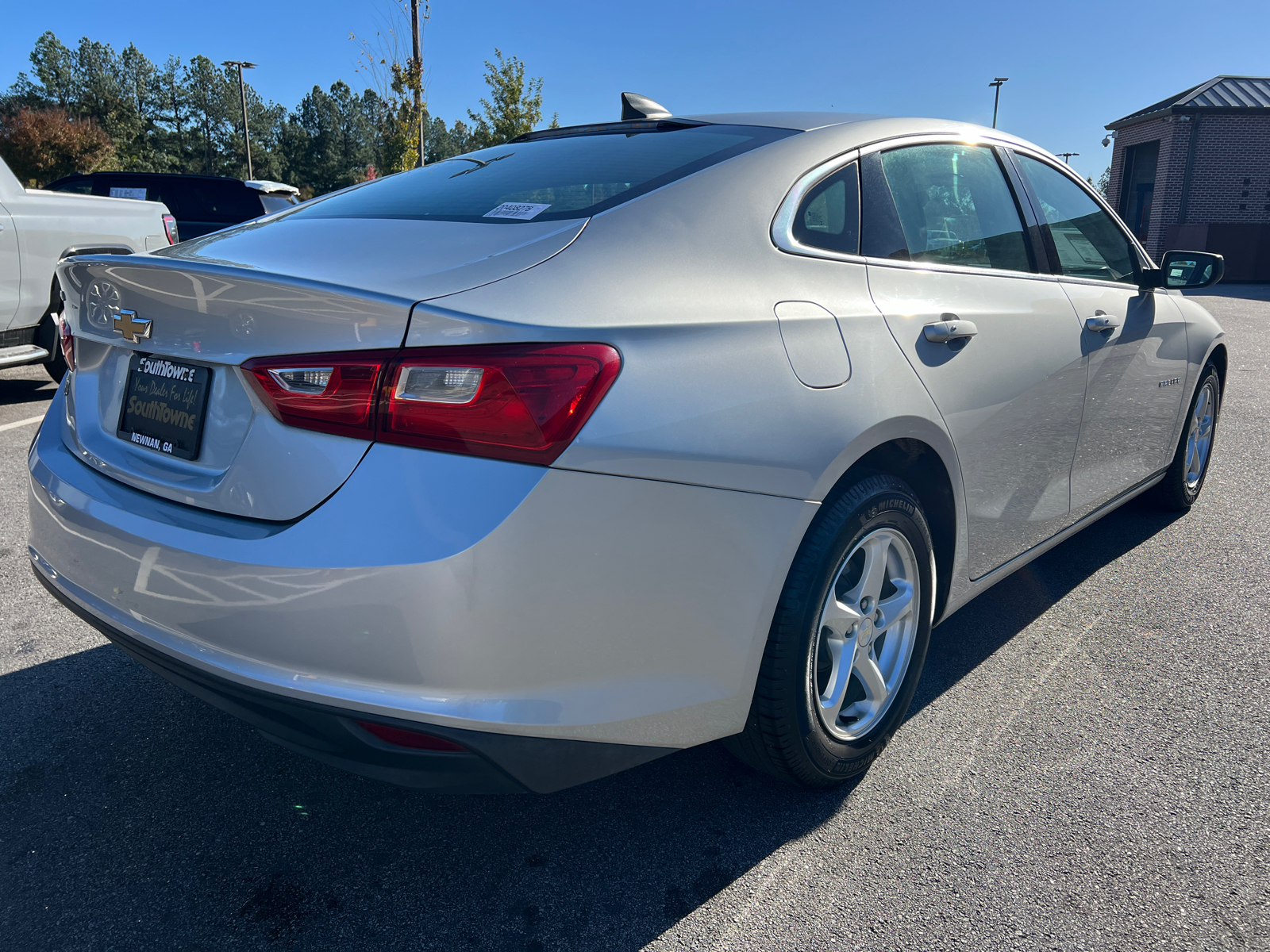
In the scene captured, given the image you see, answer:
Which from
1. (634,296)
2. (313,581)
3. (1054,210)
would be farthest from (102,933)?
(1054,210)

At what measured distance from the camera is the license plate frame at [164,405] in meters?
1.80

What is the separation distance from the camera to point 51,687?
2.73 m

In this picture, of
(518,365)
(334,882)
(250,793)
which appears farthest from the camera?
(250,793)

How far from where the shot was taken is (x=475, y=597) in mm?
1509

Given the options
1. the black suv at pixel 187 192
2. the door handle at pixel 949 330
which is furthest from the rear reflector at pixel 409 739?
the black suv at pixel 187 192

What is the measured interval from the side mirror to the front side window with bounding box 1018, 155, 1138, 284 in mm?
157

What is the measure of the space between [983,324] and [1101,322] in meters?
0.87

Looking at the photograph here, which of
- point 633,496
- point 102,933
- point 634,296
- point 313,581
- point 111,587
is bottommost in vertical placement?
point 102,933

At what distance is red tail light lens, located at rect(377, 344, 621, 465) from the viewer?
60.1 inches

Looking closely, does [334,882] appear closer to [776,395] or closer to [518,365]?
[518,365]

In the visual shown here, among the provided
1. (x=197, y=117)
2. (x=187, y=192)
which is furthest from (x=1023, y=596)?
(x=197, y=117)

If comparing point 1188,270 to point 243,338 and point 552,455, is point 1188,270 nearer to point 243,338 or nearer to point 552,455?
point 552,455

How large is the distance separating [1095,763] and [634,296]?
1.79 meters

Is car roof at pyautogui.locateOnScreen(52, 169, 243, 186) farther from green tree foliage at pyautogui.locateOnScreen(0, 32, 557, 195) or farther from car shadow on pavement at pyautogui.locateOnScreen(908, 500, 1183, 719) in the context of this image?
Result: green tree foliage at pyautogui.locateOnScreen(0, 32, 557, 195)
